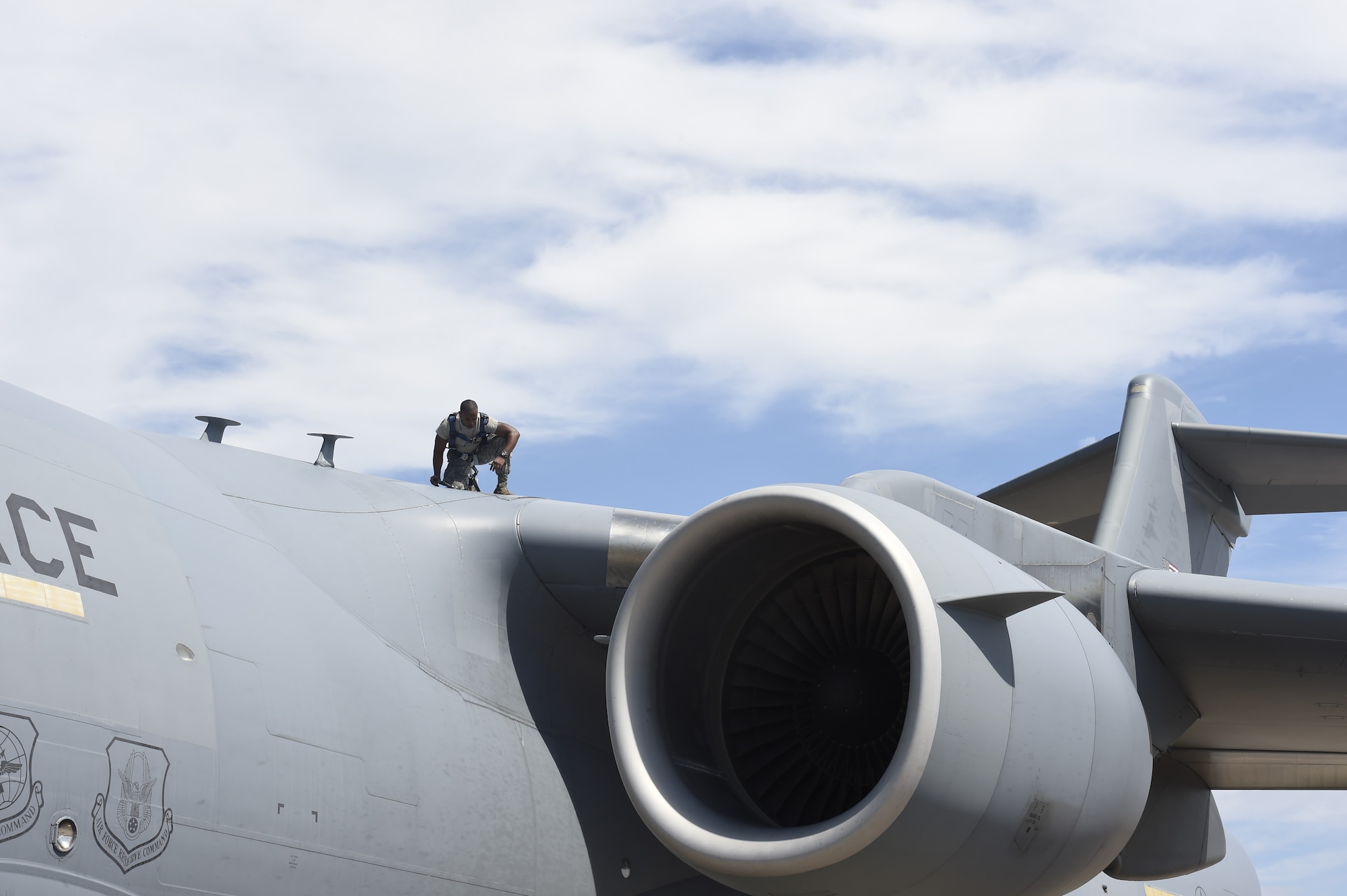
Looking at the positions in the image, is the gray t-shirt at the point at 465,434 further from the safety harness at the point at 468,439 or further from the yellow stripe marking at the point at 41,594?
the yellow stripe marking at the point at 41,594

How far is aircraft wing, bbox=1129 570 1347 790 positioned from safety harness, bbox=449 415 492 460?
10.1ft

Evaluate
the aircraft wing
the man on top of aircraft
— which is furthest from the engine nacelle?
the man on top of aircraft

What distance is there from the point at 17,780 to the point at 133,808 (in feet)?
1.13

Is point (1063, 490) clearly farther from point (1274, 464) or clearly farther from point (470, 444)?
point (470, 444)

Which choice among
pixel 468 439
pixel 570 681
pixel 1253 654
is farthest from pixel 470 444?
pixel 1253 654

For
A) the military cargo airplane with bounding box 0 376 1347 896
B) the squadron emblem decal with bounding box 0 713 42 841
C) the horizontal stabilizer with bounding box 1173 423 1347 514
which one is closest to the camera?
the squadron emblem decal with bounding box 0 713 42 841

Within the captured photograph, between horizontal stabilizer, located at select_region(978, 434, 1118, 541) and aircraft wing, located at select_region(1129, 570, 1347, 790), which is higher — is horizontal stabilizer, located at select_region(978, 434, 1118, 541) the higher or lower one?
the higher one

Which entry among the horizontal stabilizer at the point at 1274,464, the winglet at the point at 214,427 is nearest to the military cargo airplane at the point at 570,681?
the winglet at the point at 214,427

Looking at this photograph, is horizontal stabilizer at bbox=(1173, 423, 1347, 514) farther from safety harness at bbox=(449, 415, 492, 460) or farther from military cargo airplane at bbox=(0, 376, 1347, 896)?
safety harness at bbox=(449, 415, 492, 460)

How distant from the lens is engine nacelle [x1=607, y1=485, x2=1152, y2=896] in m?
4.12

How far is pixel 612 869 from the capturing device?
203 inches

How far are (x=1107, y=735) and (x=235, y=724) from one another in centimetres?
303

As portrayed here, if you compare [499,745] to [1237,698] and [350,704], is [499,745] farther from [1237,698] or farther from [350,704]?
[1237,698]

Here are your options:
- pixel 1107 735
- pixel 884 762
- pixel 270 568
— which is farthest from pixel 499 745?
pixel 1107 735
